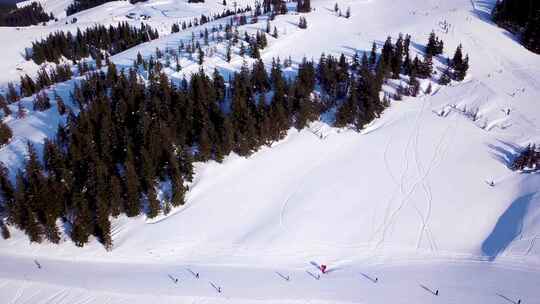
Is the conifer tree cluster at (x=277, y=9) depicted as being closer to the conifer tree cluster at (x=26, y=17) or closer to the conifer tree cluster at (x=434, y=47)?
the conifer tree cluster at (x=434, y=47)

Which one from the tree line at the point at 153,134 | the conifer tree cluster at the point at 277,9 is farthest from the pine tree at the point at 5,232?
the conifer tree cluster at the point at 277,9

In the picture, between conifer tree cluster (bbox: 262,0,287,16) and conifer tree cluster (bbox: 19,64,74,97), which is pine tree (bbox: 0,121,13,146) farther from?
conifer tree cluster (bbox: 262,0,287,16)

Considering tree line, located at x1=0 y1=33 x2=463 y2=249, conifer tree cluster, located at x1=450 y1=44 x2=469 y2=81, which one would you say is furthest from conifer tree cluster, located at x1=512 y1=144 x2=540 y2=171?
conifer tree cluster, located at x1=450 y1=44 x2=469 y2=81

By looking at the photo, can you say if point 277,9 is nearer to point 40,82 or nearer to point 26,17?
point 40,82

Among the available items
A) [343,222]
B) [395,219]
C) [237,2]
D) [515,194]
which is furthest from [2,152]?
[237,2]

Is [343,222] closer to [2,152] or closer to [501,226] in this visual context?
[501,226]

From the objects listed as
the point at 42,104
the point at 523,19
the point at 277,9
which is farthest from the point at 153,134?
the point at 523,19
